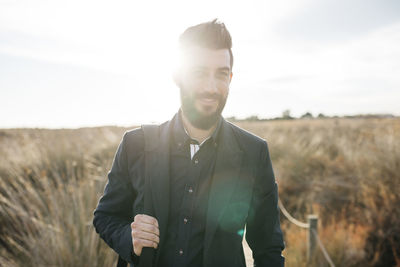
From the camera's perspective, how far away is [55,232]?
3041 millimetres

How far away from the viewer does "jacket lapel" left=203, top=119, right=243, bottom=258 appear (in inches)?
52.4

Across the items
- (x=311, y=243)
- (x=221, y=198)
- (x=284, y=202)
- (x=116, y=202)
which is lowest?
(x=284, y=202)

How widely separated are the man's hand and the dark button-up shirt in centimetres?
9

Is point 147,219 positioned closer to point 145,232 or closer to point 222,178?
point 145,232

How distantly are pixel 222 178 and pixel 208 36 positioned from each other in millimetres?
778

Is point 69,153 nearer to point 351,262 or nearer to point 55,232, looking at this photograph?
point 55,232

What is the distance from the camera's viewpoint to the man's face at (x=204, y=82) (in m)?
1.47

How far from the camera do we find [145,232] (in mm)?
1306

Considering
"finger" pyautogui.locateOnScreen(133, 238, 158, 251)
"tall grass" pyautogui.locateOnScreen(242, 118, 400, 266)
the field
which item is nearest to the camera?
"finger" pyautogui.locateOnScreen(133, 238, 158, 251)

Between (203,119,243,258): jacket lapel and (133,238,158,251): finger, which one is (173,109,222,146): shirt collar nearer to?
(203,119,243,258): jacket lapel

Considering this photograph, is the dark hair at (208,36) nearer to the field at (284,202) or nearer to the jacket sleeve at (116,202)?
the jacket sleeve at (116,202)

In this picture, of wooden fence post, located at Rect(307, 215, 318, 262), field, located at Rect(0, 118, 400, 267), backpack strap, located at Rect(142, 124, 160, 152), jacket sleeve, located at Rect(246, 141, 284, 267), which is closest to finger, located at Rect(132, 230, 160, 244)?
backpack strap, located at Rect(142, 124, 160, 152)

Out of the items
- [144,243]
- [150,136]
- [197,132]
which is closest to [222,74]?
[197,132]

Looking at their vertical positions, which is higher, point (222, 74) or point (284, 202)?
point (222, 74)
